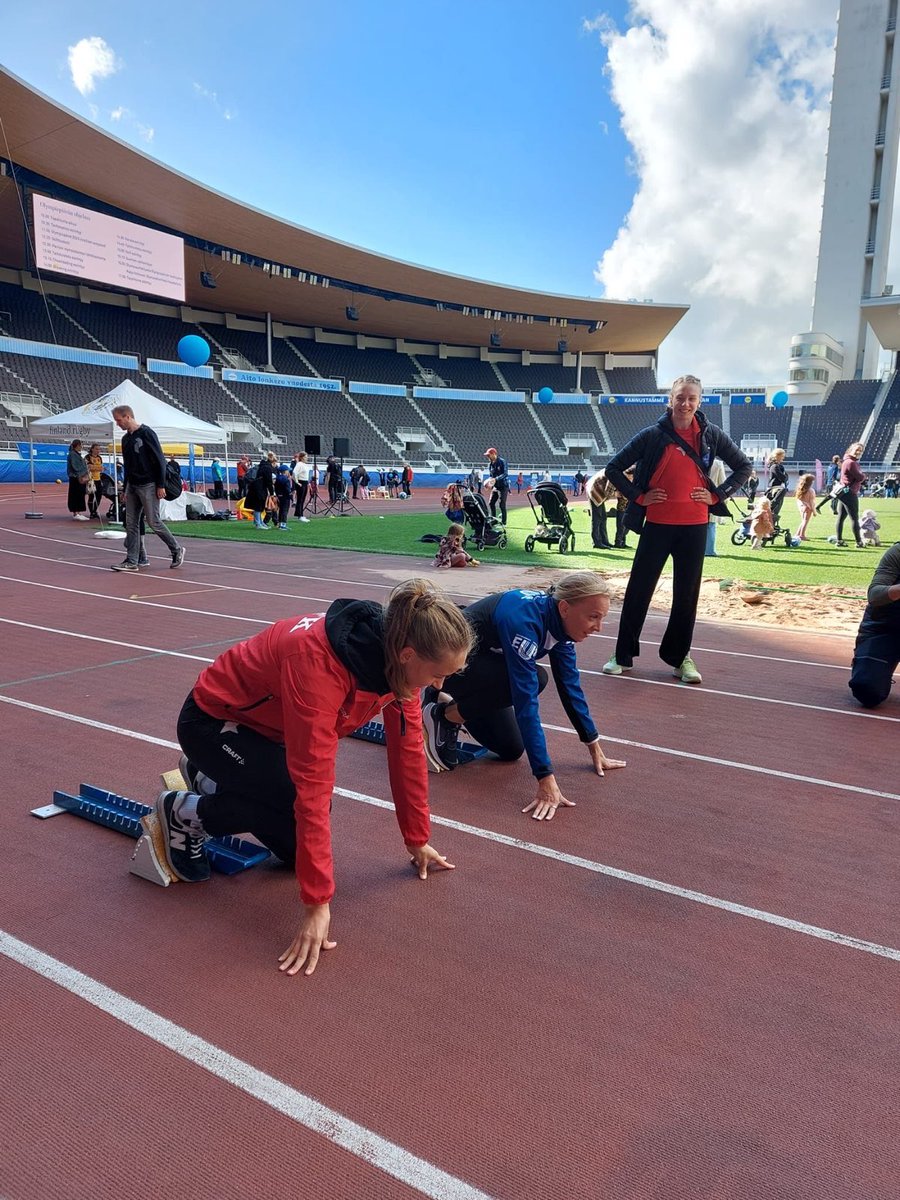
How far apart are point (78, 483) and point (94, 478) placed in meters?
0.54

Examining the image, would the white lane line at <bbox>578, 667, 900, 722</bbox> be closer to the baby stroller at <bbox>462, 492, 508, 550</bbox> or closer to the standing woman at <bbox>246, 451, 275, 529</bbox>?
the baby stroller at <bbox>462, 492, 508, 550</bbox>

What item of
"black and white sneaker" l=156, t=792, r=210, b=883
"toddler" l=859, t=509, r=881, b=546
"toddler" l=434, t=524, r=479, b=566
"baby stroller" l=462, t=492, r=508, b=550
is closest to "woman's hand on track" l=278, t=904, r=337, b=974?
"black and white sneaker" l=156, t=792, r=210, b=883

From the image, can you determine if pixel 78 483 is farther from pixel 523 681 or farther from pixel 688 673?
pixel 523 681

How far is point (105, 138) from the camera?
88.2 ft

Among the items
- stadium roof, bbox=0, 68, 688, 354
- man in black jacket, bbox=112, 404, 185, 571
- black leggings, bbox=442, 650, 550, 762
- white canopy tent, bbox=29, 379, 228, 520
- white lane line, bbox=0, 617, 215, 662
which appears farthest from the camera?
stadium roof, bbox=0, 68, 688, 354

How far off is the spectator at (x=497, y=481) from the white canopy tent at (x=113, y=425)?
267 inches

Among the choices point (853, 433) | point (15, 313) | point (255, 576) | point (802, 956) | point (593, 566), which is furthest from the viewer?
point (853, 433)

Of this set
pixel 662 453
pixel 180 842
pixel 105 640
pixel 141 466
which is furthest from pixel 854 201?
pixel 180 842

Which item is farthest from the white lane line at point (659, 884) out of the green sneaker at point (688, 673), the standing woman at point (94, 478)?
the standing woman at point (94, 478)

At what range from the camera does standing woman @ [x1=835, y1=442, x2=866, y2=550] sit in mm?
13523

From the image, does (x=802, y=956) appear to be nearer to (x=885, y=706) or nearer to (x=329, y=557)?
(x=885, y=706)

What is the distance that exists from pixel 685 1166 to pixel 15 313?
44.2 meters

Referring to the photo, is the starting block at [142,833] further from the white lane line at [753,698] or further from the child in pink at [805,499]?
the child in pink at [805,499]

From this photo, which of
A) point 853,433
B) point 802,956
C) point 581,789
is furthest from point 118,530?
point 853,433
